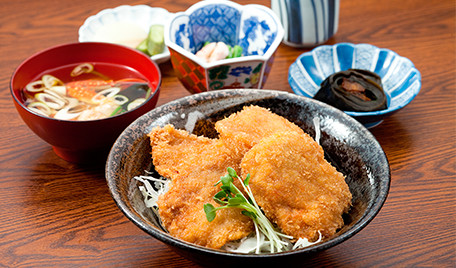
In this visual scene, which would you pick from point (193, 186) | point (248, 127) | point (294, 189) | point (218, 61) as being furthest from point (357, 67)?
point (193, 186)

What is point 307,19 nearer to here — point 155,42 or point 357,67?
point 357,67

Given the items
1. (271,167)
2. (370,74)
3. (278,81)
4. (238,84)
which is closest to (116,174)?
(271,167)

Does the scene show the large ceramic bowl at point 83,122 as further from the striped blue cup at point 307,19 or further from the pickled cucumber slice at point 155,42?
the striped blue cup at point 307,19

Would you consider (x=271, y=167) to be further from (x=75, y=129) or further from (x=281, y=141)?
(x=75, y=129)

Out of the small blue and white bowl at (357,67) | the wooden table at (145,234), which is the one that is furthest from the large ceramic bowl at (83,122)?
the small blue and white bowl at (357,67)

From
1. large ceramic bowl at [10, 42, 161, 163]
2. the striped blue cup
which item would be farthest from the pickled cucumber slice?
the striped blue cup

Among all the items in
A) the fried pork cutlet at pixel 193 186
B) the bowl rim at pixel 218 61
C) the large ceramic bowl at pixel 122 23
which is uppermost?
the bowl rim at pixel 218 61

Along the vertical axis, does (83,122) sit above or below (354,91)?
above
